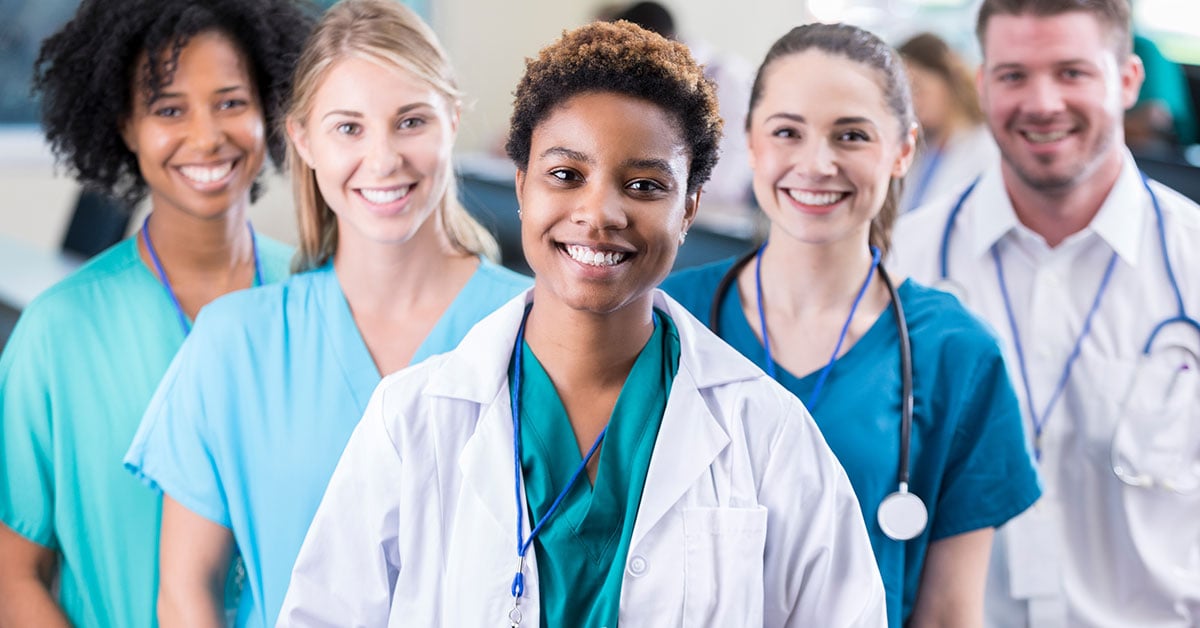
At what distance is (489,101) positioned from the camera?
623 centimetres

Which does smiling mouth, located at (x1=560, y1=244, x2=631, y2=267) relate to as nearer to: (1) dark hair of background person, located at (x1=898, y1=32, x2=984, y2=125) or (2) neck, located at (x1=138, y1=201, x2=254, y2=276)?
(2) neck, located at (x1=138, y1=201, x2=254, y2=276)

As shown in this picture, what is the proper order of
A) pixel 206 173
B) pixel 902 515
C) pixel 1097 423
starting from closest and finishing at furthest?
pixel 902 515 < pixel 206 173 < pixel 1097 423

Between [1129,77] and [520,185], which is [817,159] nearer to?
[520,185]

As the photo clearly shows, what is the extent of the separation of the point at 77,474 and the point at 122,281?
29 cm

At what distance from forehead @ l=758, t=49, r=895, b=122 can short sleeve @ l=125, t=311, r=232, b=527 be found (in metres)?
0.81

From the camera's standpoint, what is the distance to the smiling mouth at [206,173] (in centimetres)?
168

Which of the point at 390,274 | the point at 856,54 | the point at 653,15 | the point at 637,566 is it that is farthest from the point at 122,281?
the point at 653,15

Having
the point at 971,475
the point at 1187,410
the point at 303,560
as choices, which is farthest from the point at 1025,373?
the point at 303,560

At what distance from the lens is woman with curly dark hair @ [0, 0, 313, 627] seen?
163 cm

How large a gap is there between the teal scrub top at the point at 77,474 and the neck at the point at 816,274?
916 millimetres

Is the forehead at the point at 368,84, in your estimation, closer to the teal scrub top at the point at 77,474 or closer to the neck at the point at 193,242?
the neck at the point at 193,242

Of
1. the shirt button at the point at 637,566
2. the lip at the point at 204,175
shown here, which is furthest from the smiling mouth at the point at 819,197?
the lip at the point at 204,175

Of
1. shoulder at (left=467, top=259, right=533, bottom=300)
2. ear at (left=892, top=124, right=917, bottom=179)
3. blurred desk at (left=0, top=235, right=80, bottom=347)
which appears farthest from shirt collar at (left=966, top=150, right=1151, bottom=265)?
blurred desk at (left=0, top=235, right=80, bottom=347)

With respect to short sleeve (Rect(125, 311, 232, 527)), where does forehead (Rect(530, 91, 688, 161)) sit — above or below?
above
